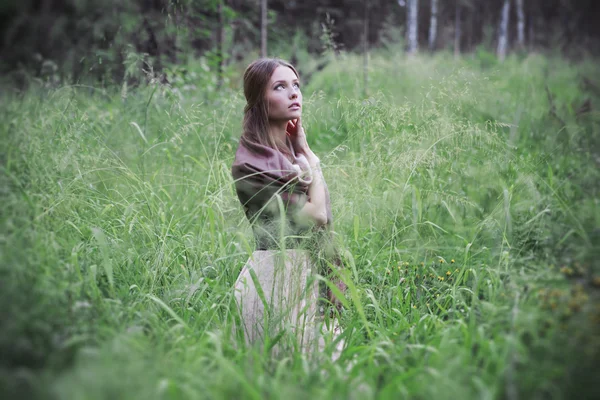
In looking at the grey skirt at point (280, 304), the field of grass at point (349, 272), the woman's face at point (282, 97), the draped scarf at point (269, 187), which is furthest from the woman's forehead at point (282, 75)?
the grey skirt at point (280, 304)

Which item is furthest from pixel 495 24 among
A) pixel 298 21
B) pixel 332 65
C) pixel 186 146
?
pixel 186 146

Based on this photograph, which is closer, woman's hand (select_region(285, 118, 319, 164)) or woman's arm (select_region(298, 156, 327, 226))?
woman's arm (select_region(298, 156, 327, 226))

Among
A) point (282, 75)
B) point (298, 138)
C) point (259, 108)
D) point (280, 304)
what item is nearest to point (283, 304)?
point (280, 304)

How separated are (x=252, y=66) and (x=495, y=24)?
2722cm

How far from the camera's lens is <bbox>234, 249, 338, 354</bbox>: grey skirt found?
205 centimetres

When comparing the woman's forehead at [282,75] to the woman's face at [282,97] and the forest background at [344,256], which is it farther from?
the forest background at [344,256]

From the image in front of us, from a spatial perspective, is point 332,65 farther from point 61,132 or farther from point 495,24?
point 495,24

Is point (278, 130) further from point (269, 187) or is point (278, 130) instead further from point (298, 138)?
point (269, 187)

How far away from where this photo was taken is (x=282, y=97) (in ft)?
7.58

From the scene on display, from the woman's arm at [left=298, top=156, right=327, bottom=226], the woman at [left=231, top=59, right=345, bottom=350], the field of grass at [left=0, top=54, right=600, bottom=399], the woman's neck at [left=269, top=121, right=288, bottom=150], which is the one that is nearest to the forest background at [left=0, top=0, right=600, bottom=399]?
the field of grass at [left=0, top=54, right=600, bottom=399]

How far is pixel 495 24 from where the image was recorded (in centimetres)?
2605

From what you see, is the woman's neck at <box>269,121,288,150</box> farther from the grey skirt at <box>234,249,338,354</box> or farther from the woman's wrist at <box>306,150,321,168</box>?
the grey skirt at <box>234,249,338,354</box>

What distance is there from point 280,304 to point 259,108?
92 cm

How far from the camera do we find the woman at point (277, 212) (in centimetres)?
212
